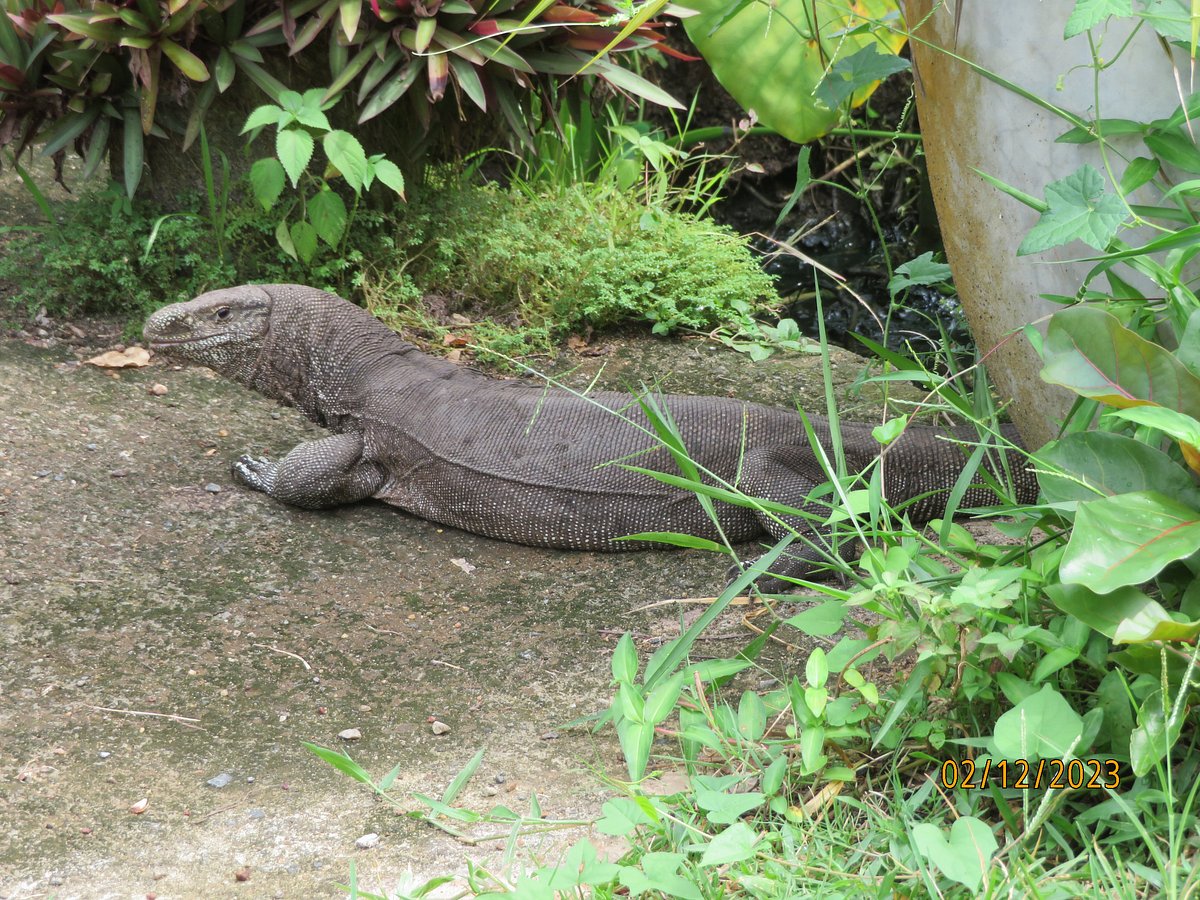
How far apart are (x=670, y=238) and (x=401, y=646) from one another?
10.9 ft

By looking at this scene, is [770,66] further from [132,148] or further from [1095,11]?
[1095,11]

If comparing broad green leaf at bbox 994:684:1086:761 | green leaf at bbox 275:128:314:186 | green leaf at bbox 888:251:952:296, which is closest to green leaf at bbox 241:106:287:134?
green leaf at bbox 275:128:314:186

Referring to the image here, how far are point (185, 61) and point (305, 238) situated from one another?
87 centimetres

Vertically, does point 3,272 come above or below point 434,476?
above

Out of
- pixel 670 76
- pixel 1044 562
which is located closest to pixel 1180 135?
pixel 1044 562

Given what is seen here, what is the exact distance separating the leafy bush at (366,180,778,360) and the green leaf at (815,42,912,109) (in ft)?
7.55

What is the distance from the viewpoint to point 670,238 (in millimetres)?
6000

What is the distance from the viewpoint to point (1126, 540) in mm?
1999

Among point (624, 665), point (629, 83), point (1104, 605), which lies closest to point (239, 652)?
point (624, 665)

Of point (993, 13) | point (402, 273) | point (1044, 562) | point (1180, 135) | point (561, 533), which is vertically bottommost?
point (561, 533)

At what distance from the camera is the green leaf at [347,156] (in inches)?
185

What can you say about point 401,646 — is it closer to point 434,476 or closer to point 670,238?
point 434,476

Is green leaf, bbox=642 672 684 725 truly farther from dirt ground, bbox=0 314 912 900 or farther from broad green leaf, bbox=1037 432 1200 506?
broad green leaf, bbox=1037 432 1200 506

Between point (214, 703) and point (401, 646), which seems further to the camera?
point (401, 646)
